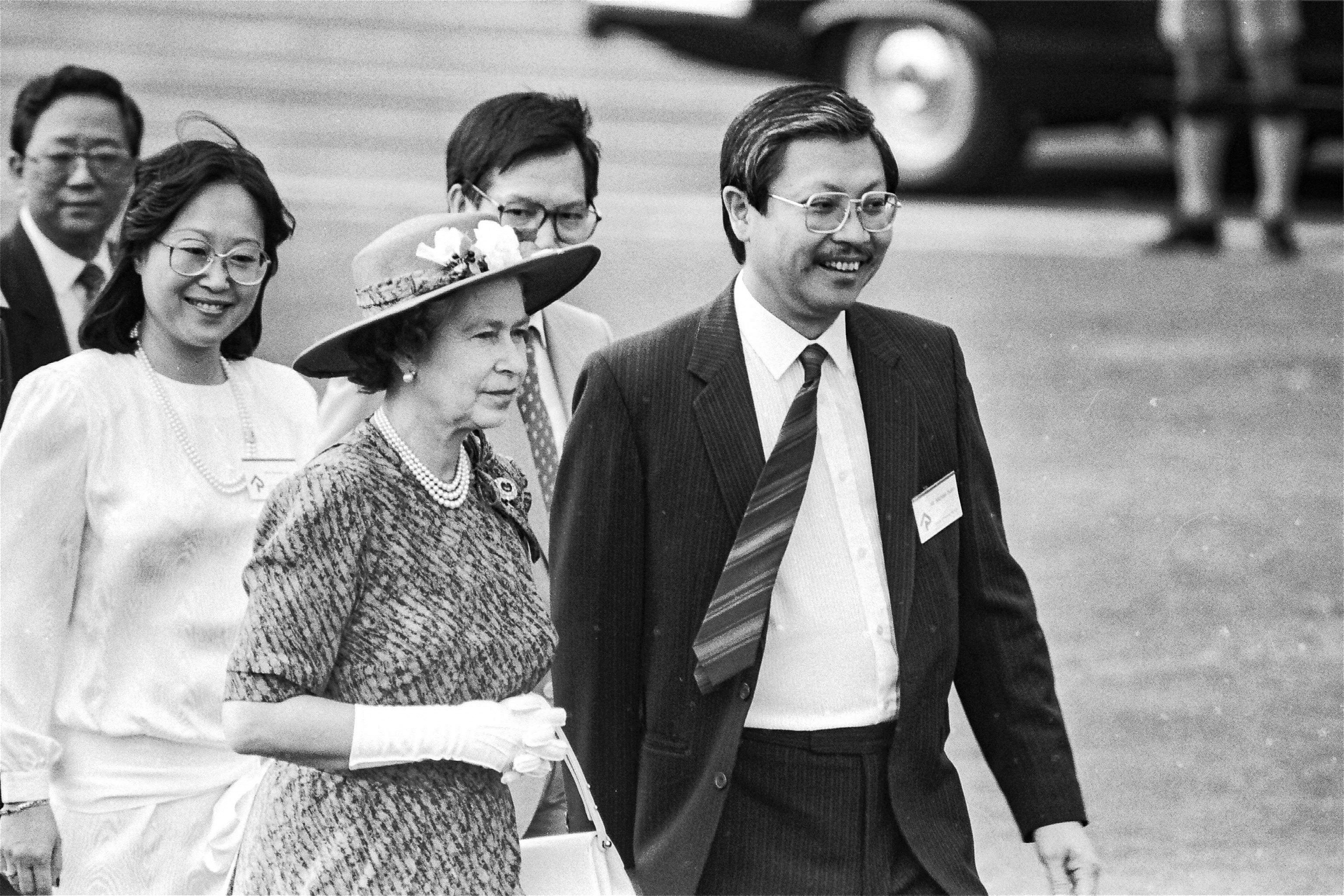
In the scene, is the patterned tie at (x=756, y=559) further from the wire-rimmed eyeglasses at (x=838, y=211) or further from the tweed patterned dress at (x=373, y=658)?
the tweed patterned dress at (x=373, y=658)

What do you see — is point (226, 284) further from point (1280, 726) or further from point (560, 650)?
point (1280, 726)

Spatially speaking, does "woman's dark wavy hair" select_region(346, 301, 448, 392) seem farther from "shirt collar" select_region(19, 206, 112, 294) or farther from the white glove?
"shirt collar" select_region(19, 206, 112, 294)

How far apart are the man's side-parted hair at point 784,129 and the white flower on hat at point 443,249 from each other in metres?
0.60

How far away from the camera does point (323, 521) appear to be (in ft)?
8.99

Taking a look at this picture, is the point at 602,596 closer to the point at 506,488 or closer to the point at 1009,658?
the point at 506,488

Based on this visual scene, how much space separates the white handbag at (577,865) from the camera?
2.95m

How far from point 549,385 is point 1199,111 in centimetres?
802

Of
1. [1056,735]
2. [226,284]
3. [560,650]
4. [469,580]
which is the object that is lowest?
[1056,735]

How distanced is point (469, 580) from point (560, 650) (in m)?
0.58

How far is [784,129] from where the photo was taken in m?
3.31

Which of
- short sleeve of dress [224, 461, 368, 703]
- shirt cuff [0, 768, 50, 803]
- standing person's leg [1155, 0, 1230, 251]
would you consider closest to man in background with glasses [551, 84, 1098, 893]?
short sleeve of dress [224, 461, 368, 703]

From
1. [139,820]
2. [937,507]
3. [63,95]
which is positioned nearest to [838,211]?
[937,507]

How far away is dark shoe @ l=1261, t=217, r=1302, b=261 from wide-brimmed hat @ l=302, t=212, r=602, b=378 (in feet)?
29.9

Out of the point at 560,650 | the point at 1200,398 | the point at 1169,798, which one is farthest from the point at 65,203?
the point at 1200,398
